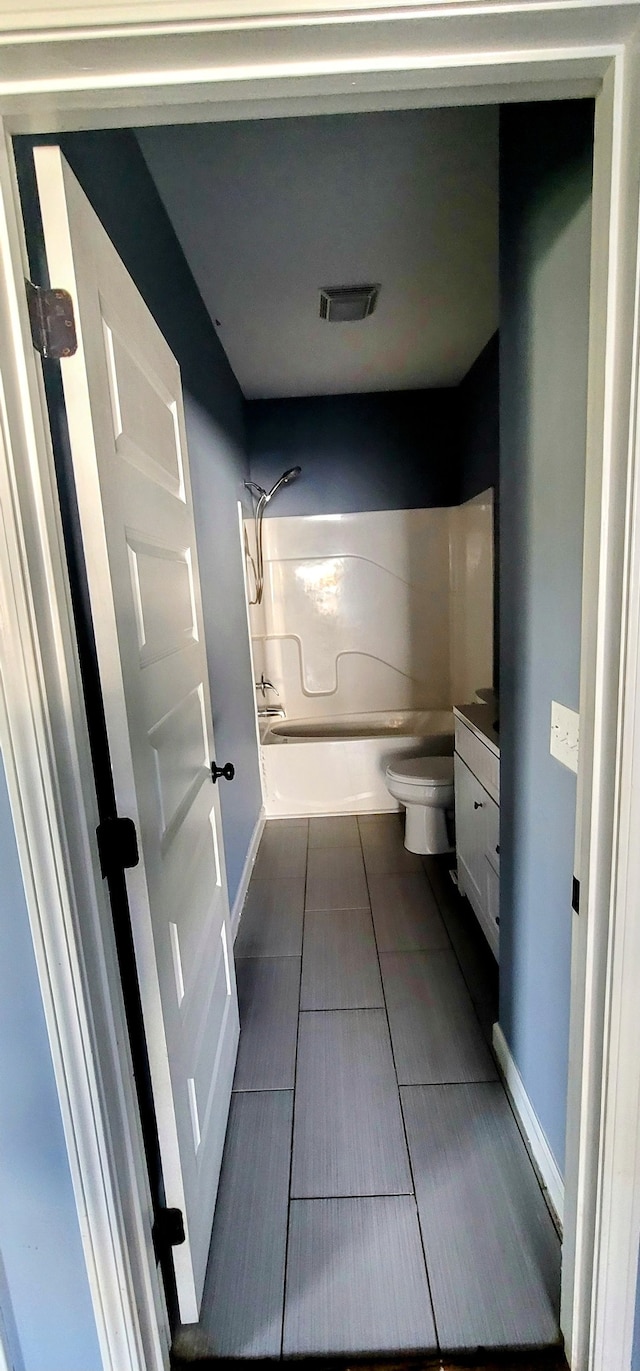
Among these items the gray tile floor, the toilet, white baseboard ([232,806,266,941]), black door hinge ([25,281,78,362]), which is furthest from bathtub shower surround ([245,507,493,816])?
black door hinge ([25,281,78,362])

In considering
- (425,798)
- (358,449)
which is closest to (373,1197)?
(425,798)

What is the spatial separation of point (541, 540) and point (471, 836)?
1360 mm

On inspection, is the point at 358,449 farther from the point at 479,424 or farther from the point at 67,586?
the point at 67,586

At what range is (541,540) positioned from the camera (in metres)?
1.21

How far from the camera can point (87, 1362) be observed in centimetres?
96

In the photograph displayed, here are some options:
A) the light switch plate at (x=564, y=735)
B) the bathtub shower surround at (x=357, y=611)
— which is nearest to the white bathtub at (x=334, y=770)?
the bathtub shower surround at (x=357, y=611)

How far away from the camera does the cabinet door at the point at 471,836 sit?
208 centimetres

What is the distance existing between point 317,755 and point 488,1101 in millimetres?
2019

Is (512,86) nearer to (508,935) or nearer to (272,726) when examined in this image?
(508,935)

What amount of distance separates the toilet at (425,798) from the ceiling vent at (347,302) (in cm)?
209

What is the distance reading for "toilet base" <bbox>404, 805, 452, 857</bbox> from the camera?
9.47 feet

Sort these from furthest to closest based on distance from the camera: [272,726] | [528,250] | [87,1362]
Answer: [272,726] → [528,250] → [87,1362]

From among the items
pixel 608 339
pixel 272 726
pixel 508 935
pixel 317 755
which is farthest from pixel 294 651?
pixel 608 339

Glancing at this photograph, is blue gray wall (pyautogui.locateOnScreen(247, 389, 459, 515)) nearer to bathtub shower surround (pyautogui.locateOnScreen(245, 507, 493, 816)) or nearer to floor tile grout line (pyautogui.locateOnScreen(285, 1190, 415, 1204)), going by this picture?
bathtub shower surround (pyautogui.locateOnScreen(245, 507, 493, 816))
